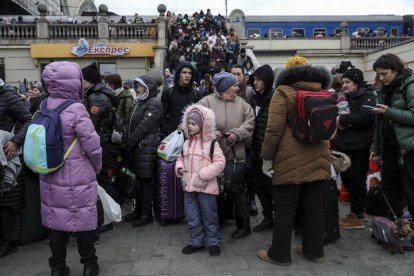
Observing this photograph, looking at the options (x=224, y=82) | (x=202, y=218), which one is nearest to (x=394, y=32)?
(x=224, y=82)

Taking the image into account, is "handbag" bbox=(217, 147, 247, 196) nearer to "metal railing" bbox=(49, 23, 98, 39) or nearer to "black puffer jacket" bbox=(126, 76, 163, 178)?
"black puffer jacket" bbox=(126, 76, 163, 178)

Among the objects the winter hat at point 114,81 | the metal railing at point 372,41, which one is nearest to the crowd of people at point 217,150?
the winter hat at point 114,81

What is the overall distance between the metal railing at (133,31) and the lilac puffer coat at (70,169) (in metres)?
20.9

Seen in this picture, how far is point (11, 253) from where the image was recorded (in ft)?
14.4

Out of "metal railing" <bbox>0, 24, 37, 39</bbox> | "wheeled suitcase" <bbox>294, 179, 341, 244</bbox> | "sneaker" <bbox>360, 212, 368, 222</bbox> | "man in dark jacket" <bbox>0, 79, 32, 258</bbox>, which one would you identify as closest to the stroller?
"wheeled suitcase" <bbox>294, 179, 341, 244</bbox>

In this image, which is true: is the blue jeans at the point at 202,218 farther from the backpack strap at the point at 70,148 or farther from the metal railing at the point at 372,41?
the metal railing at the point at 372,41

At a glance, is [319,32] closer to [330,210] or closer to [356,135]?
[356,135]

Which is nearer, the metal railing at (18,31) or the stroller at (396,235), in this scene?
the stroller at (396,235)

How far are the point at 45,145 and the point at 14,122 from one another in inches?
55.6

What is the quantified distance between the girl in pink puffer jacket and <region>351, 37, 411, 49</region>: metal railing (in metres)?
30.0

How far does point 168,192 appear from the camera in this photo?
5.24 meters

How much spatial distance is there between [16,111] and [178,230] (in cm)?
237

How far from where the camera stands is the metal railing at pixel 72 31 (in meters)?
23.9

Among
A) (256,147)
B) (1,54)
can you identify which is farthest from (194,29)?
(256,147)
